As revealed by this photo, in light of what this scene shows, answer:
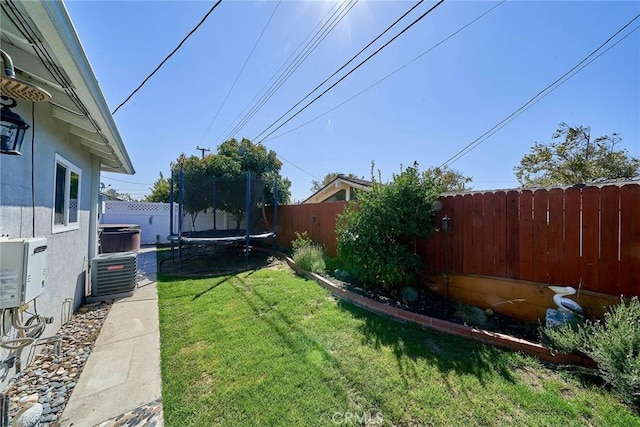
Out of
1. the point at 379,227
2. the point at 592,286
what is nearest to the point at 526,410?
the point at 592,286

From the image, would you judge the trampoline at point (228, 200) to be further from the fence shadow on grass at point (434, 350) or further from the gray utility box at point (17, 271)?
the gray utility box at point (17, 271)

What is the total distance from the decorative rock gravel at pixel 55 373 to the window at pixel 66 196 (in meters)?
1.45

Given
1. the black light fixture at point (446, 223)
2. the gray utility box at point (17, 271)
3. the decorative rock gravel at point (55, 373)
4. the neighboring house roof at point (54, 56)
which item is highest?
the neighboring house roof at point (54, 56)

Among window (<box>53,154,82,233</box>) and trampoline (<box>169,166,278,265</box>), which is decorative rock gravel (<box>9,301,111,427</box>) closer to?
window (<box>53,154,82,233</box>)

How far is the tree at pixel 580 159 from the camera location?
1203 cm

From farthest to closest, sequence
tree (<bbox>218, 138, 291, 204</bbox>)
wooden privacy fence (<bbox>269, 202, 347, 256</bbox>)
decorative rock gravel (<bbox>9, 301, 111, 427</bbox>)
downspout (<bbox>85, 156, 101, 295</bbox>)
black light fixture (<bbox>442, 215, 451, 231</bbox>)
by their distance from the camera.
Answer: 1. tree (<bbox>218, 138, 291, 204</bbox>)
2. wooden privacy fence (<bbox>269, 202, 347, 256</bbox>)
3. downspout (<bbox>85, 156, 101, 295</bbox>)
4. black light fixture (<bbox>442, 215, 451, 231</bbox>)
5. decorative rock gravel (<bbox>9, 301, 111, 427</bbox>)

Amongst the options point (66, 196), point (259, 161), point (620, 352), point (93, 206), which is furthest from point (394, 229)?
point (259, 161)

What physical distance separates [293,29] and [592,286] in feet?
23.4

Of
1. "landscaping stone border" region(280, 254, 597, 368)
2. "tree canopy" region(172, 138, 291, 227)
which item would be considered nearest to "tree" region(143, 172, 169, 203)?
"tree canopy" region(172, 138, 291, 227)

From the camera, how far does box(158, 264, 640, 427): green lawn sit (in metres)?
2.00

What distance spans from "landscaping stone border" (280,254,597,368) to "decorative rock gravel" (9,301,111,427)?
11.6 feet

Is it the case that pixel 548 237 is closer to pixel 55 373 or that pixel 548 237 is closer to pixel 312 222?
pixel 312 222

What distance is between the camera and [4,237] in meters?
2.00

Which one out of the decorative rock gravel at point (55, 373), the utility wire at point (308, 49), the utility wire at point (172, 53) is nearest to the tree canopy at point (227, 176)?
the utility wire at point (308, 49)
